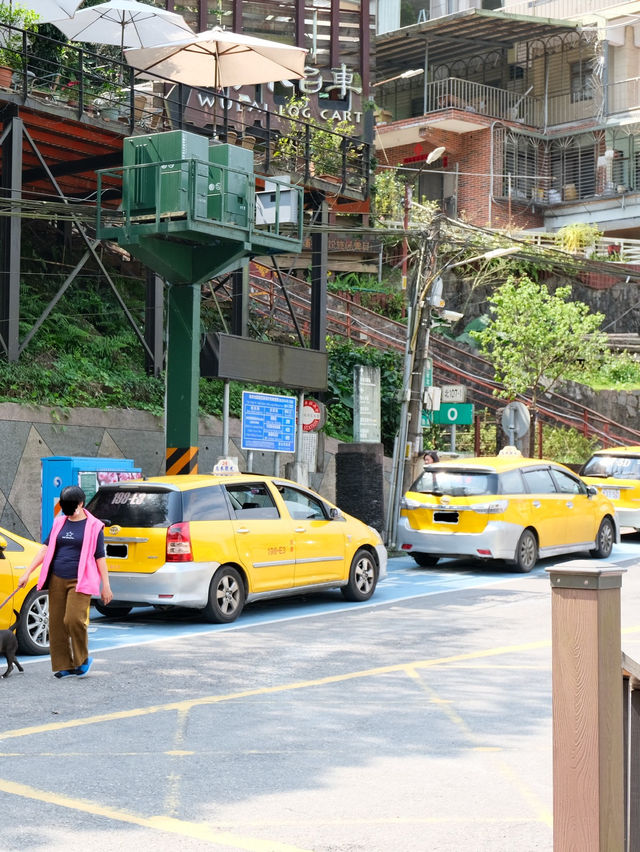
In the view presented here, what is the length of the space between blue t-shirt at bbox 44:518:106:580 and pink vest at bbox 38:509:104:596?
4 centimetres

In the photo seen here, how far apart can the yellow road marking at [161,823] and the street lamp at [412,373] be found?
1555 cm

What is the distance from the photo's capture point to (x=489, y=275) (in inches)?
1559

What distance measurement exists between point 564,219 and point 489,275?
376 inches

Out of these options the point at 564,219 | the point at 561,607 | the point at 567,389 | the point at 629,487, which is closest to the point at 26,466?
the point at 629,487

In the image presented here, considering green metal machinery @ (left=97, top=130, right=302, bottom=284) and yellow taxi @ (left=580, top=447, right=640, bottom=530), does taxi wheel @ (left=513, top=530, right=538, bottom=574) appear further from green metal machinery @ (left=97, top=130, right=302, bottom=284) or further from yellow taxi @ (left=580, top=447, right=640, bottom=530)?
green metal machinery @ (left=97, top=130, right=302, bottom=284)

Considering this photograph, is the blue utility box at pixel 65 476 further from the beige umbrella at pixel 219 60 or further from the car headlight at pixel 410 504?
the beige umbrella at pixel 219 60

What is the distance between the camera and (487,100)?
1885 inches

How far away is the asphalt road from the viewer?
19.1ft

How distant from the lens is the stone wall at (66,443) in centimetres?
1847

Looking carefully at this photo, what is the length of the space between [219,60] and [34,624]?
1441 cm

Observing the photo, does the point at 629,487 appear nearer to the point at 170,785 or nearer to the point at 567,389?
the point at 567,389

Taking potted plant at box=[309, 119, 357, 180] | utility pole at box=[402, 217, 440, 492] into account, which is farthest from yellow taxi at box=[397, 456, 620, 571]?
potted plant at box=[309, 119, 357, 180]

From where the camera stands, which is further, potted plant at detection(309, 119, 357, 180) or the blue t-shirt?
potted plant at detection(309, 119, 357, 180)

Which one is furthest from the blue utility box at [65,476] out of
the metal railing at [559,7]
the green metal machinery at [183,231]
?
the metal railing at [559,7]
